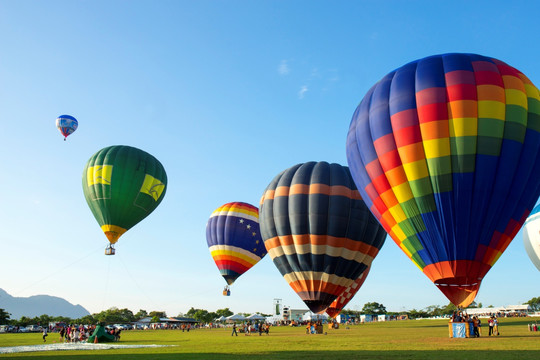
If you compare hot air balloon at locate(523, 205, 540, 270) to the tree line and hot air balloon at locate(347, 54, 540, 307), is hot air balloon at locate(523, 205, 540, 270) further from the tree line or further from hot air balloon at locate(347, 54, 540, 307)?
the tree line

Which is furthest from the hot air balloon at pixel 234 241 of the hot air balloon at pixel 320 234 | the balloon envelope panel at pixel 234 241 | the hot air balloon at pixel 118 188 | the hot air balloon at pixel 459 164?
the hot air balloon at pixel 459 164

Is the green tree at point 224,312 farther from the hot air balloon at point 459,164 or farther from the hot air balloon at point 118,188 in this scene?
the hot air balloon at point 459,164

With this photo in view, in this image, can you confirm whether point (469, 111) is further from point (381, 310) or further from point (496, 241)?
point (381, 310)

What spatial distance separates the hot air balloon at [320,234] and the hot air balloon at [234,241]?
50.7ft

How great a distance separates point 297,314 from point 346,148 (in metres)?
83.4

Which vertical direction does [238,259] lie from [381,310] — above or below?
above

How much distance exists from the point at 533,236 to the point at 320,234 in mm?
30515

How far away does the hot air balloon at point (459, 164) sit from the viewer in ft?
58.9

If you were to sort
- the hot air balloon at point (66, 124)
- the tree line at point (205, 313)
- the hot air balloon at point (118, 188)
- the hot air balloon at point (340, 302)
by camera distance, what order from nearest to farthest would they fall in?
the hot air balloon at point (118, 188) → the hot air balloon at point (340, 302) → the hot air balloon at point (66, 124) → the tree line at point (205, 313)

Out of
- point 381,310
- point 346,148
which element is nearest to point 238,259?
point 346,148

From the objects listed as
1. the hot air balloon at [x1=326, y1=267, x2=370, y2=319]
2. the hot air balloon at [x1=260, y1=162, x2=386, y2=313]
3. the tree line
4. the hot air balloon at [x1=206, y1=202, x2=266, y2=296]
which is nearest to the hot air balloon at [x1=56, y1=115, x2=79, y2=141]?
the hot air balloon at [x1=206, y1=202, x2=266, y2=296]

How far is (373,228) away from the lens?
30.1 metres

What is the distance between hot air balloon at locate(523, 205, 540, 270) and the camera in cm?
4659

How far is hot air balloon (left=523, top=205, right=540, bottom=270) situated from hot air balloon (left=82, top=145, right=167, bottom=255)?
38.1m
